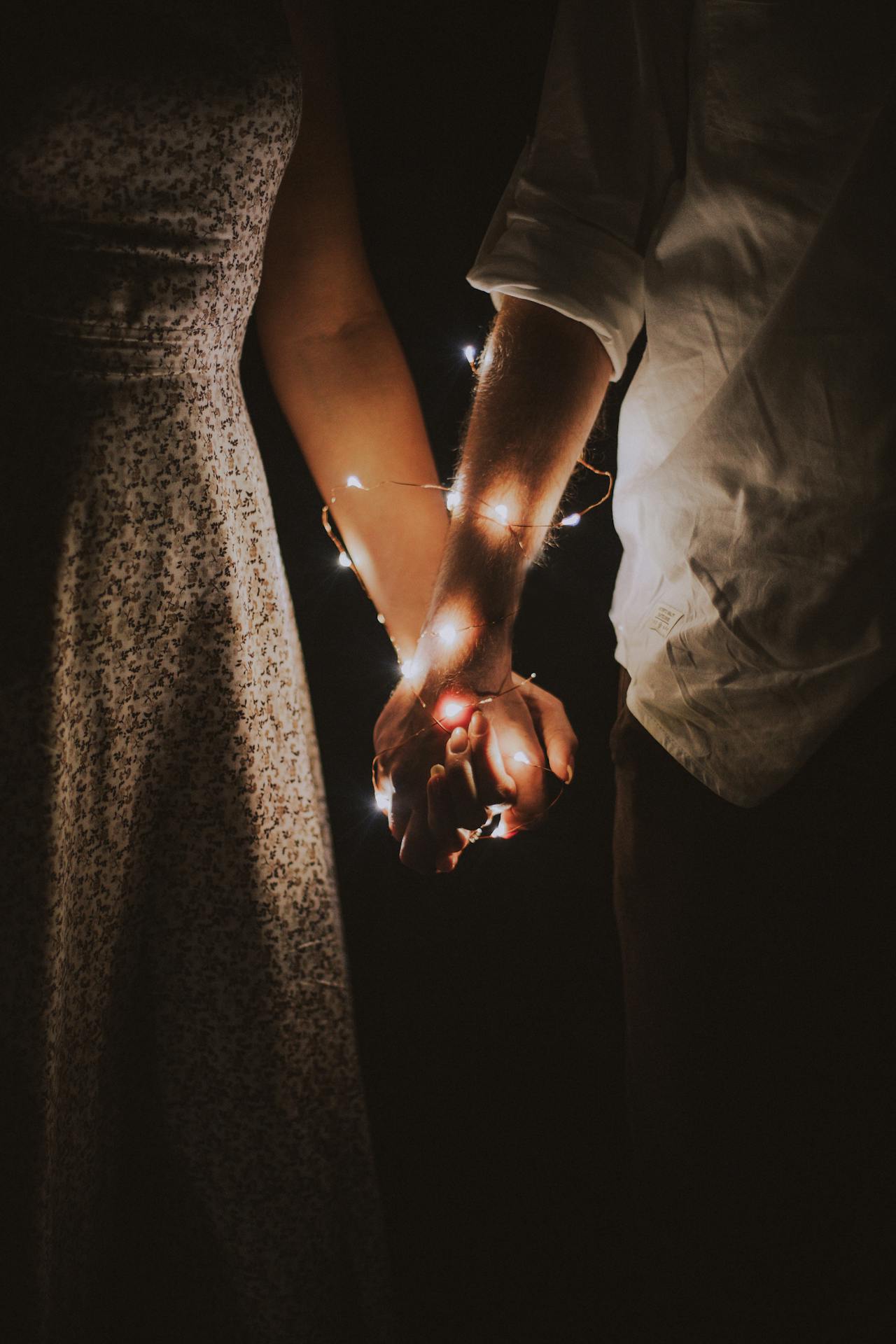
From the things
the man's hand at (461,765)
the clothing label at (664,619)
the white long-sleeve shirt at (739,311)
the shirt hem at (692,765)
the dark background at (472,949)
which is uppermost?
the white long-sleeve shirt at (739,311)

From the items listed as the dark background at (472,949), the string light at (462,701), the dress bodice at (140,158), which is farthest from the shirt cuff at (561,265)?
the dark background at (472,949)

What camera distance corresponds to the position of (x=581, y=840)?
140 cm

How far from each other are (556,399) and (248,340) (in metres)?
0.64

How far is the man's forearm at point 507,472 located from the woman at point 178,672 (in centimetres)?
19

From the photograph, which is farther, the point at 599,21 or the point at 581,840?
the point at 581,840

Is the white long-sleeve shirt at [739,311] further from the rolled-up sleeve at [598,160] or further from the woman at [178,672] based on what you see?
the woman at [178,672]

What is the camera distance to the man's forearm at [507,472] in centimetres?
81

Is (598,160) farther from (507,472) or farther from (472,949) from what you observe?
(472,949)

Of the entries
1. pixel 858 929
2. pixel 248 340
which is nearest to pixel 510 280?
pixel 248 340

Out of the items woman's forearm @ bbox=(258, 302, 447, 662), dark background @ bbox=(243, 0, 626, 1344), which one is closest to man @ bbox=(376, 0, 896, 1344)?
woman's forearm @ bbox=(258, 302, 447, 662)

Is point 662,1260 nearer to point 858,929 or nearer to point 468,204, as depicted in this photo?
point 858,929

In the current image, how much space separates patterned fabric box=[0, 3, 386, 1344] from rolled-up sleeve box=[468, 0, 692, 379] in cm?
27

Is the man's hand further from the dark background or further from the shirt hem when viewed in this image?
the dark background

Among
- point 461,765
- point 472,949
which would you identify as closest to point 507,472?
point 461,765
